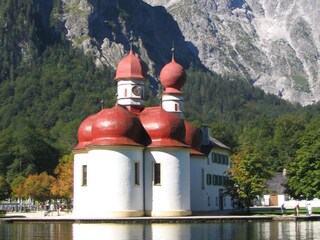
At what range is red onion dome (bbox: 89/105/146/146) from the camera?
2562 inches

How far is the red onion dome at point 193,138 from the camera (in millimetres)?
76306

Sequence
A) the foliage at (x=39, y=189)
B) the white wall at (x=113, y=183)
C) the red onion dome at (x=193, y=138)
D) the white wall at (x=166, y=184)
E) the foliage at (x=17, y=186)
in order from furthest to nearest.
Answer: the foliage at (x=17, y=186) → the foliage at (x=39, y=189) → the red onion dome at (x=193, y=138) → the white wall at (x=166, y=184) → the white wall at (x=113, y=183)

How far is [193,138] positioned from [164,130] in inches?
405

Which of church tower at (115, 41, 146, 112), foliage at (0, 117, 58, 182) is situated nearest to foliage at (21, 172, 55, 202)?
foliage at (0, 117, 58, 182)

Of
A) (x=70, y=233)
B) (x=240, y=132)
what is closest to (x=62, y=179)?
(x=70, y=233)

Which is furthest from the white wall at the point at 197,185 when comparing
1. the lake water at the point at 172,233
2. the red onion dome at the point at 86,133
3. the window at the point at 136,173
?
the lake water at the point at 172,233

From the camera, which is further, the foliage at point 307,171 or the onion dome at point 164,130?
the foliage at point 307,171

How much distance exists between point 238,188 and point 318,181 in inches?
370

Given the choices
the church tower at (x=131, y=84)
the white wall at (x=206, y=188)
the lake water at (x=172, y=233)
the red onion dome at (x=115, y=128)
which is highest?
the church tower at (x=131, y=84)

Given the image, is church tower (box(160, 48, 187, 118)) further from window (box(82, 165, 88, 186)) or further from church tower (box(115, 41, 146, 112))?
window (box(82, 165, 88, 186))

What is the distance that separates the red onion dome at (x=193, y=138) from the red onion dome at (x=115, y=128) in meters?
10.8

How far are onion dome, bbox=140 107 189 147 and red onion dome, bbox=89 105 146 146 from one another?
5.78ft

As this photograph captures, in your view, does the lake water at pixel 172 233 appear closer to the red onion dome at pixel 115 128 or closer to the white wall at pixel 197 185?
the red onion dome at pixel 115 128

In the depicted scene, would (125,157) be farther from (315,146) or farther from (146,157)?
(315,146)
